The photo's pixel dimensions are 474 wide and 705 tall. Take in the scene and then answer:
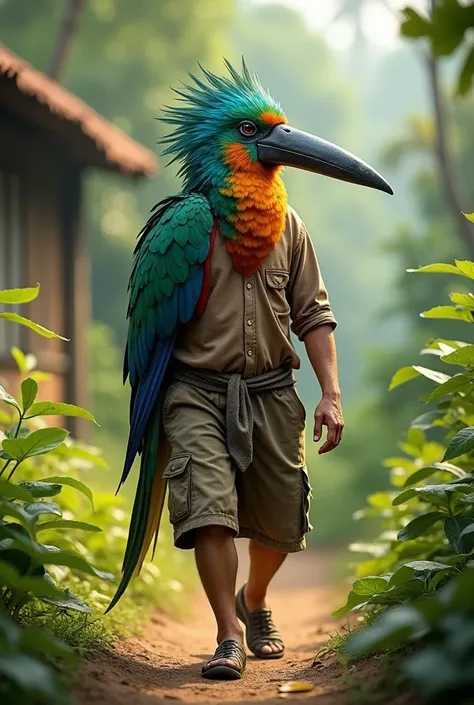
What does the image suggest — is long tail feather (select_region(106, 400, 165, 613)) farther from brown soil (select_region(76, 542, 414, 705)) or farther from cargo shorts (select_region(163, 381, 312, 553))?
brown soil (select_region(76, 542, 414, 705))

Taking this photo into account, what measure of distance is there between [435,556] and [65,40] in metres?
9.80

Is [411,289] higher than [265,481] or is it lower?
higher

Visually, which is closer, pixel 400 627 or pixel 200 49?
pixel 400 627

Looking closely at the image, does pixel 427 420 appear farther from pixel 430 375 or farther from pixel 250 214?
pixel 250 214

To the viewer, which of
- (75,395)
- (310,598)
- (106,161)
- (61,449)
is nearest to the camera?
(61,449)

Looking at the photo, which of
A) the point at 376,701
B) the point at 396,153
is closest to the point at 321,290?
the point at 376,701

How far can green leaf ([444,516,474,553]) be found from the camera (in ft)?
11.1

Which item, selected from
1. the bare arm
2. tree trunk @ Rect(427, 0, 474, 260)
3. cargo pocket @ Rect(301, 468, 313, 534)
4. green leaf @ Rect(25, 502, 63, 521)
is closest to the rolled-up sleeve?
the bare arm

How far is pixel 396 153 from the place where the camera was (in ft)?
45.2

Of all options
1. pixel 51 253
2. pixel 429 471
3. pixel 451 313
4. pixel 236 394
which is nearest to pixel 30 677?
pixel 236 394

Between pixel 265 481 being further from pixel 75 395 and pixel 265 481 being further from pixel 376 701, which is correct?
pixel 75 395

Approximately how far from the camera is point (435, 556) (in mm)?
4066

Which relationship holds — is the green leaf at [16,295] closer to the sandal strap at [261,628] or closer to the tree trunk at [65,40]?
the sandal strap at [261,628]

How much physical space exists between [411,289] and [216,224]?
11100 millimetres
